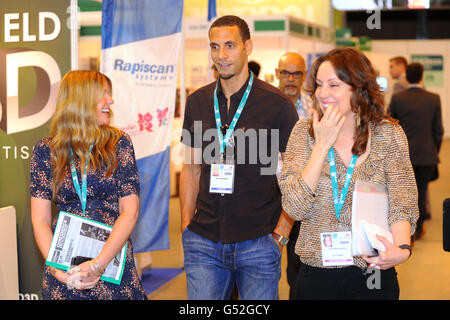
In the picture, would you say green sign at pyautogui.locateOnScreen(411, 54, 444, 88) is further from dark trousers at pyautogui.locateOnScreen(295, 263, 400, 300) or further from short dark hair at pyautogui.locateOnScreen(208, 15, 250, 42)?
dark trousers at pyautogui.locateOnScreen(295, 263, 400, 300)

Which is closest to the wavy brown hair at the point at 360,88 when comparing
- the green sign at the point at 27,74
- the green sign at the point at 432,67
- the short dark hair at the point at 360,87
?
the short dark hair at the point at 360,87

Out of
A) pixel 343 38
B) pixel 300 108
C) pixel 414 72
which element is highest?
pixel 343 38

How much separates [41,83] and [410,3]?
17.5 metres

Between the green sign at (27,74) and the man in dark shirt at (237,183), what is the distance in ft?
4.20

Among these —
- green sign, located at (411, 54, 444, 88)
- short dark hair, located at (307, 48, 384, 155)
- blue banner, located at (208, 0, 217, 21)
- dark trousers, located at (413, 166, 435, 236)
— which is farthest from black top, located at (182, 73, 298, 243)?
green sign, located at (411, 54, 444, 88)

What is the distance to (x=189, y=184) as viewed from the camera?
3.26 meters

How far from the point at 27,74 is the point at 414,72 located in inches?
186

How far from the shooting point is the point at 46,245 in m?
2.77

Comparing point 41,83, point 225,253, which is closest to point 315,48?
point 41,83

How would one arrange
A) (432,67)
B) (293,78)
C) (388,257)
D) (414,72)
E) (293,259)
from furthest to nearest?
(432,67) → (414,72) → (293,78) → (293,259) → (388,257)

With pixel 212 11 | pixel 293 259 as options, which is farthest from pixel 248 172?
pixel 212 11

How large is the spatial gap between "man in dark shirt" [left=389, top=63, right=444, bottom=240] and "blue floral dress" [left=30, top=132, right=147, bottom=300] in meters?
5.16

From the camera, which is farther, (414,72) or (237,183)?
(414,72)

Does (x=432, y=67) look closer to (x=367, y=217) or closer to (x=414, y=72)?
(x=414, y=72)
